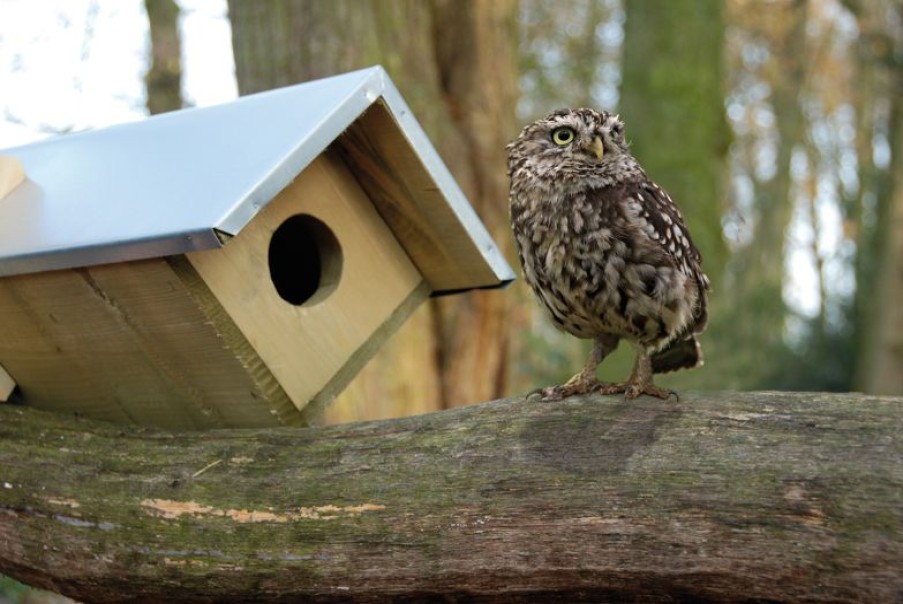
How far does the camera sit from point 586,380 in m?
2.99

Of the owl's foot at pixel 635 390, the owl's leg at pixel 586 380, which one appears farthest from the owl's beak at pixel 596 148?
the owl's foot at pixel 635 390

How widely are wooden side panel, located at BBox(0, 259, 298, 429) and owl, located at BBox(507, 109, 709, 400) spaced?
36.6 inches

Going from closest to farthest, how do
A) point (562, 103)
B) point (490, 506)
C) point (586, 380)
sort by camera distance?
point (490, 506), point (586, 380), point (562, 103)

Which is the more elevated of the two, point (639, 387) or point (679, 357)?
point (639, 387)

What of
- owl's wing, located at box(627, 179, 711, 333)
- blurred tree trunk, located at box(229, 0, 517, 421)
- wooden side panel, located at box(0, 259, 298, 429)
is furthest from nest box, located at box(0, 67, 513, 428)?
blurred tree trunk, located at box(229, 0, 517, 421)

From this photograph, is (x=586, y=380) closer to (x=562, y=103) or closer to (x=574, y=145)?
(x=574, y=145)

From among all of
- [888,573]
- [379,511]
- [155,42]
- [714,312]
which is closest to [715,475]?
[888,573]

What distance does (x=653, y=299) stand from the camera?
3031mm

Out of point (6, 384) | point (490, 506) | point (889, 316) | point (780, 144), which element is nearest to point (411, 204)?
point (490, 506)

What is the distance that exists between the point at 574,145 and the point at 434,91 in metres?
2.54

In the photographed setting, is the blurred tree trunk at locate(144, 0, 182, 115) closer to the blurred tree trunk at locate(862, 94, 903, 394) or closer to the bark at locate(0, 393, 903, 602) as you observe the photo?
the bark at locate(0, 393, 903, 602)

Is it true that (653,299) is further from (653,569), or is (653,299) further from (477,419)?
(653,569)

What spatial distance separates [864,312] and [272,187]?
888cm

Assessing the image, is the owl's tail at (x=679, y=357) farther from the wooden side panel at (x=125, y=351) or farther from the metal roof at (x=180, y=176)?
the wooden side panel at (x=125, y=351)
